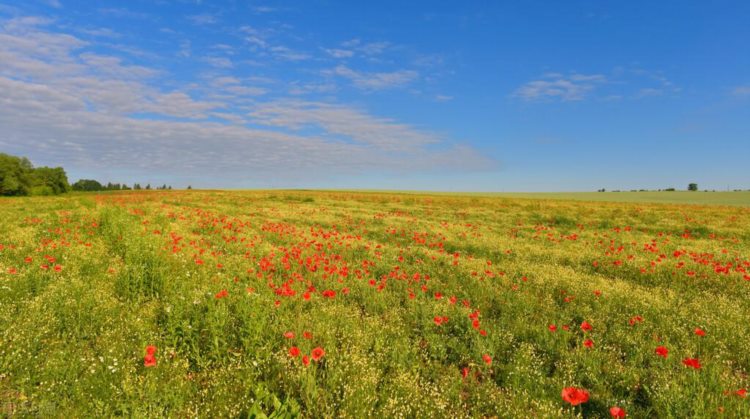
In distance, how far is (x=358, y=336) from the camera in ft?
17.6

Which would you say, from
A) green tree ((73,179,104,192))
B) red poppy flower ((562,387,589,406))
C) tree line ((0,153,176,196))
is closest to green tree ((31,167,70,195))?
tree line ((0,153,176,196))

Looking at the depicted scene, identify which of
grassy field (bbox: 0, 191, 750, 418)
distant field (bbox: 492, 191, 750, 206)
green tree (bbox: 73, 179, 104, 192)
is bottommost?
grassy field (bbox: 0, 191, 750, 418)

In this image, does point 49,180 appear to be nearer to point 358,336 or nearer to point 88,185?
point 88,185

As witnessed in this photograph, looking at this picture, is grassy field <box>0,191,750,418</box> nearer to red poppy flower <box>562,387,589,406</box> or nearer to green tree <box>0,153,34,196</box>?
red poppy flower <box>562,387,589,406</box>

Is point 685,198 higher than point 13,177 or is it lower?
lower

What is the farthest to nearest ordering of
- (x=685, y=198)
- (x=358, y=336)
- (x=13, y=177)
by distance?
(x=13, y=177), (x=685, y=198), (x=358, y=336)

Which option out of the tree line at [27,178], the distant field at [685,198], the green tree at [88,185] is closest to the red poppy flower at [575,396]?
the distant field at [685,198]

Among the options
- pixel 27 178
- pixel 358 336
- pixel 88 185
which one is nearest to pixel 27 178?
pixel 27 178

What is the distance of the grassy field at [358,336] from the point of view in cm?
405

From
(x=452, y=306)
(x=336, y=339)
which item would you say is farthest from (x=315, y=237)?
(x=336, y=339)

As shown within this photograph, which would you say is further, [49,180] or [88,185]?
[88,185]

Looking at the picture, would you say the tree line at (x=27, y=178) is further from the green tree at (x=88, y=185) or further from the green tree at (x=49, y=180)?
the green tree at (x=88, y=185)

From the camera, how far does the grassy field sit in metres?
4.05

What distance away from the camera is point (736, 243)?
15.4 meters
